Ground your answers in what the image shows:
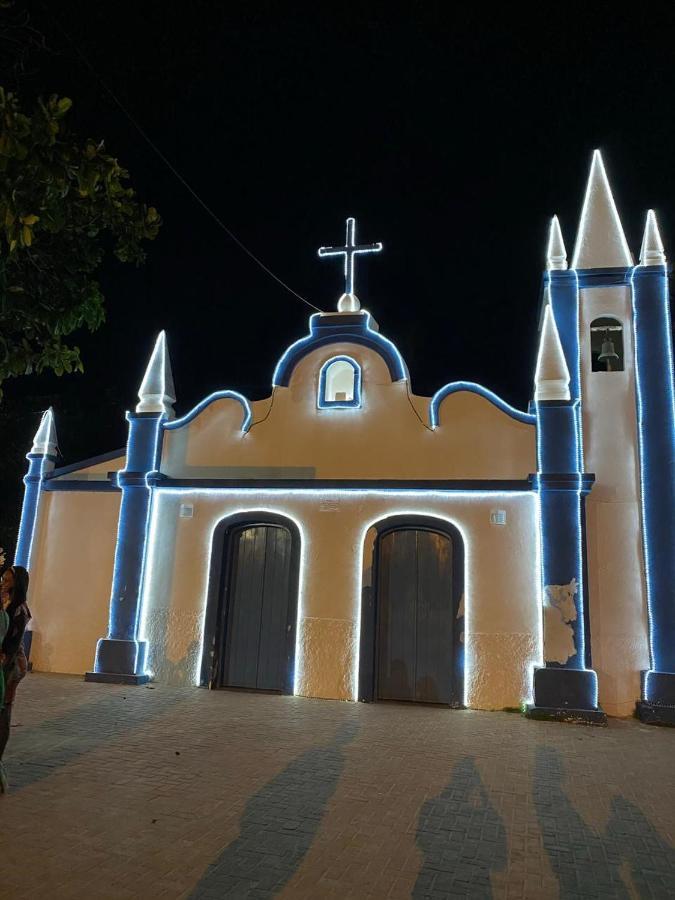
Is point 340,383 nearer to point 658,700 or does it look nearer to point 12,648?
point 658,700

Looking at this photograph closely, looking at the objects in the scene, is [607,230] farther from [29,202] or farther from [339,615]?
[29,202]

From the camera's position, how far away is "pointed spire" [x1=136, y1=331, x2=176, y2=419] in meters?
11.2

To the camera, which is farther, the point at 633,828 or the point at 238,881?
the point at 633,828

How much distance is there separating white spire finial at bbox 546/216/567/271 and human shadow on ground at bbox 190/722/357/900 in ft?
26.5

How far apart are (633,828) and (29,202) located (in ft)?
20.3

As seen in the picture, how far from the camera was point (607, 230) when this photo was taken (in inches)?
413

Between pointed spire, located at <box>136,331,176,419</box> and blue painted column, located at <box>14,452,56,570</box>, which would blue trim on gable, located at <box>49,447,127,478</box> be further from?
pointed spire, located at <box>136,331,176,419</box>

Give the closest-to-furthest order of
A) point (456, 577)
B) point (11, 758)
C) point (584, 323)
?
point (11, 758), point (456, 577), point (584, 323)

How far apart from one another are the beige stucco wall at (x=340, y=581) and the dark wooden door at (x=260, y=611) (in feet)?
0.99

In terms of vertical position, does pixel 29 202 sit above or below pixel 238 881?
above

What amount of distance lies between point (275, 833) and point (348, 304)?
851 cm

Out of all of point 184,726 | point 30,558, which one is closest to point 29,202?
point 184,726

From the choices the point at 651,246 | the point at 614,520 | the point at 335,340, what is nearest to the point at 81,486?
the point at 335,340

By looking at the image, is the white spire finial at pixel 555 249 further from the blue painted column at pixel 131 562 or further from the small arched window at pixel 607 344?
the blue painted column at pixel 131 562
